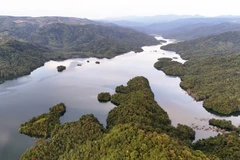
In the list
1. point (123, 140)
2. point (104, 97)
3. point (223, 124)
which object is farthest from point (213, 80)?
point (123, 140)

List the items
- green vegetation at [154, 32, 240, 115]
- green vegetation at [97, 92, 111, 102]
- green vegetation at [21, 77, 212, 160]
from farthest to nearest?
1. green vegetation at [97, 92, 111, 102]
2. green vegetation at [154, 32, 240, 115]
3. green vegetation at [21, 77, 212, 160]

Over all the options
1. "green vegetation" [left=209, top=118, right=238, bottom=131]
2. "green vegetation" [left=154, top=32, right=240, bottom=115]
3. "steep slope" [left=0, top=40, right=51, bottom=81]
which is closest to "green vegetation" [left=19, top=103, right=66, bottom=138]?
"green vegetation" [left=209, top=118, right=238, bottom=131]

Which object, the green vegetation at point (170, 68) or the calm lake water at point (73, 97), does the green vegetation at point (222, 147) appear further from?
→ the green vegetation at point (170, 68)

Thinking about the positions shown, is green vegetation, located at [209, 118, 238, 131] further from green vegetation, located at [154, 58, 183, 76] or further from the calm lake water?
green vegetation, located at [154, 58, 183, 76]

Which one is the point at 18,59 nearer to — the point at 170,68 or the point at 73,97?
the point at 73,97

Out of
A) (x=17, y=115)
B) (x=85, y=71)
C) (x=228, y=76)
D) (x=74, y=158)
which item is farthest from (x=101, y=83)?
(x=74, y=158)

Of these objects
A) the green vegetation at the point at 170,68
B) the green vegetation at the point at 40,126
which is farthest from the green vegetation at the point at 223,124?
the green vegetation at the point at 170,68
